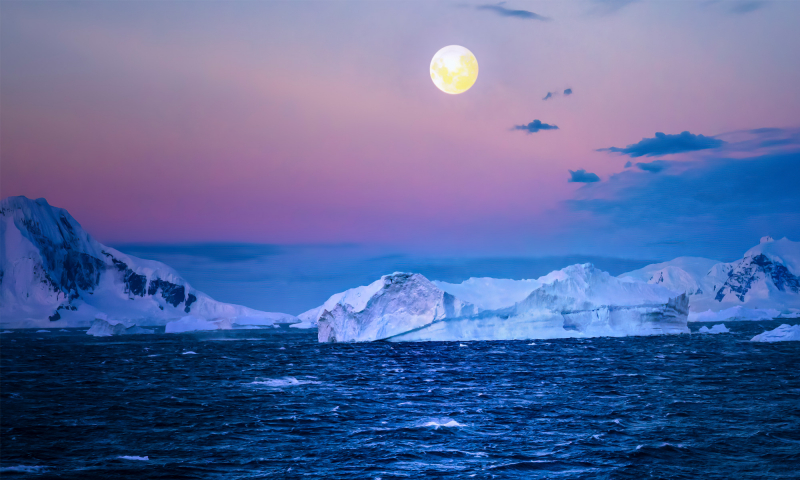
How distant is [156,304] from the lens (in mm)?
178625

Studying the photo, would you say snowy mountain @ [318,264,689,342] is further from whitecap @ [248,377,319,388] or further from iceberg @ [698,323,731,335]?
whitecap @ [248,377,319,388]

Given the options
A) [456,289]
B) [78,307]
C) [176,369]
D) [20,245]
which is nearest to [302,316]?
[78,307]

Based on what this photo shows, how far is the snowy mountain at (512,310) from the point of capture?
61.1 m

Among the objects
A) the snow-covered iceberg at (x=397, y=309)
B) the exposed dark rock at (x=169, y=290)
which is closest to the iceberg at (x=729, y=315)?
the snow-covered iceberg at (x=397, y=309)

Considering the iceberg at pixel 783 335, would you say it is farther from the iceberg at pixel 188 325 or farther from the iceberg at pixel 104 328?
the iceberg at pixel 188 325

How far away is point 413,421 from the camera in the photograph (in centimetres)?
2364

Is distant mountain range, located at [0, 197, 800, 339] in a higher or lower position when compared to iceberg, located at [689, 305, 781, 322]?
higher

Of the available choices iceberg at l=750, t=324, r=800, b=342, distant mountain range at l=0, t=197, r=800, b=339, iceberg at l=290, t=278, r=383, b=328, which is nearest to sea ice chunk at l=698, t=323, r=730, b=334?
iceberg at l=750, t=324, r=800, b=342

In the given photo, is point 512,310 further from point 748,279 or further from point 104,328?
point 748,279

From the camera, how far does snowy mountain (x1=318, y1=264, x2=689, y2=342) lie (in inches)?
2406

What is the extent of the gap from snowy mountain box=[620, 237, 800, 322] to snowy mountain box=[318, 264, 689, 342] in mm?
98655

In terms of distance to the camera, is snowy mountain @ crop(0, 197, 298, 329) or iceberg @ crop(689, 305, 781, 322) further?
snowy mountain @ crop(0, 197, 298, 329)

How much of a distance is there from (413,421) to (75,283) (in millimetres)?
174876

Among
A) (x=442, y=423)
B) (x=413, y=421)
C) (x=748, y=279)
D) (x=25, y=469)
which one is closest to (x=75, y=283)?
(x=25, y=469)
